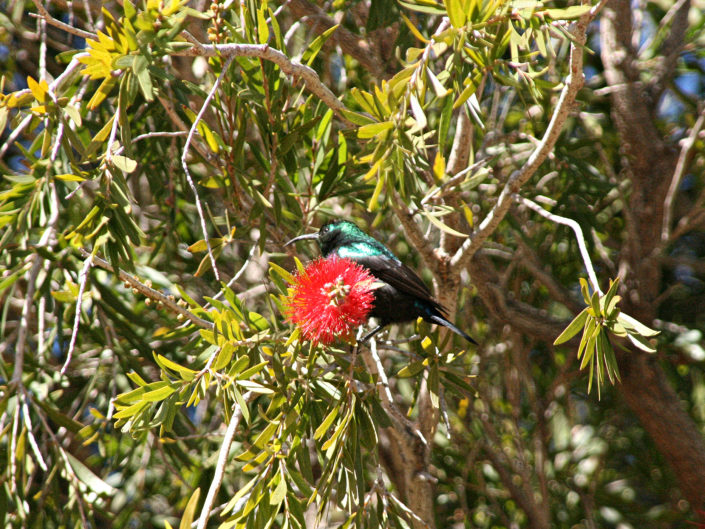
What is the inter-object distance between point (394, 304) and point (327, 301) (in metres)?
0.91

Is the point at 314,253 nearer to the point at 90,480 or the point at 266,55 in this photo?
the point at 90,480

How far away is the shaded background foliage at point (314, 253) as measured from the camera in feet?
6.42

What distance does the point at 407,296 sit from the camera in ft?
9.45

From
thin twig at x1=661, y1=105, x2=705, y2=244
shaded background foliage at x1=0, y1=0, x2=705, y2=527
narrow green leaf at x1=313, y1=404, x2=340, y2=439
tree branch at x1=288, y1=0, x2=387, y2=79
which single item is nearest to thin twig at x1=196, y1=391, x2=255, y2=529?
shaded background foliage at x1=0, y1=0, x2=705, y2=527

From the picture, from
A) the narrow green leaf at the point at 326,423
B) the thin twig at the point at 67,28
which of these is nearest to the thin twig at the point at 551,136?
the narrow green leaf at the point at 326,423

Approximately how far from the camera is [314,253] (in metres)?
3.80

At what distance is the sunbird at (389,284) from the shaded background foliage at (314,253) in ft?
0.32

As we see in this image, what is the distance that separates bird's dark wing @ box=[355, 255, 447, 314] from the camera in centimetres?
279

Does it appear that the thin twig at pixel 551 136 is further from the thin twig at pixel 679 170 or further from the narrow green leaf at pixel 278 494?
the thin twig at pixel 679 170

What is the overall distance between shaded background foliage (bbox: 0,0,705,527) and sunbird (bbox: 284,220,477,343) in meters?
0.10

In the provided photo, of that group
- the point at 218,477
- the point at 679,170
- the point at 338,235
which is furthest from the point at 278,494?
the point at 679,170

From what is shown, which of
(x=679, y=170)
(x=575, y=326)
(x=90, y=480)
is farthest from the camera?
(x=679, y=170)

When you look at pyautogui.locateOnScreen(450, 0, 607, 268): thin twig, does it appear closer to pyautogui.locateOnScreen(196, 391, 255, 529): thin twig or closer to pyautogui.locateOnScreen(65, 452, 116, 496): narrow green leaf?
pyautogui.locateOnScreen(196, 391, 255, 529): thin twig

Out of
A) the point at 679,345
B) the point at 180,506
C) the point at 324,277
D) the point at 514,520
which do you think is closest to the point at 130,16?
the point at 324,277
